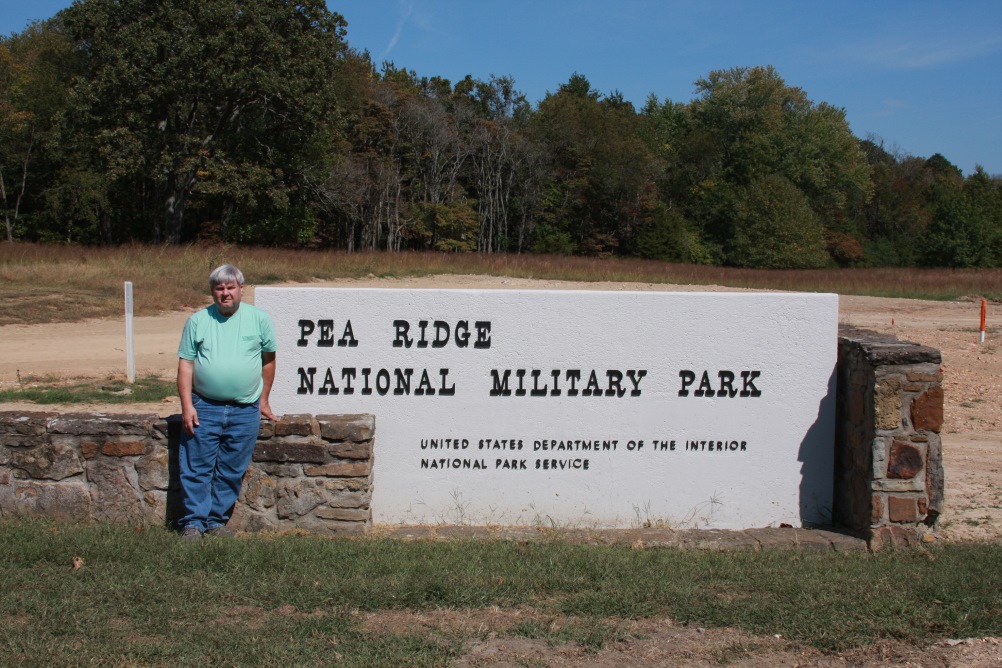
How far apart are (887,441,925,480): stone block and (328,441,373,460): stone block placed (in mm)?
3237

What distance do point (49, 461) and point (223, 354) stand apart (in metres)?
1.38

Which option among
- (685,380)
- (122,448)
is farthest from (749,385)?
(122,448)

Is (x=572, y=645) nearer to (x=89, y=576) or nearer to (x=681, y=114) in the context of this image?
(x=89, y=576)

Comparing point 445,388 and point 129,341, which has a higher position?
point 445,388

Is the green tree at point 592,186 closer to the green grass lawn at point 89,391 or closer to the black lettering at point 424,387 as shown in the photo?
the green grass lawn at point 89,391

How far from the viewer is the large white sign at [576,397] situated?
6.37m

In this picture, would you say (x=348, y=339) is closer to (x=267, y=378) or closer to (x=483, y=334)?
(x=267, y=378)

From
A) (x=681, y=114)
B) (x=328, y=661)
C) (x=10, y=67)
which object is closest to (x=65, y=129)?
(x=10, y=67)

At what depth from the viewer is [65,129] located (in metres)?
40.6

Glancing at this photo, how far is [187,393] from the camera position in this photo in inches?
212

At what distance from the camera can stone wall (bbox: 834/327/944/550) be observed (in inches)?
227

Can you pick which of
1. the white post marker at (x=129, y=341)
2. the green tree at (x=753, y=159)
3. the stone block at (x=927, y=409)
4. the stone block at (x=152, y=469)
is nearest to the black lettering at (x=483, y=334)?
the stone block at (x=152, y=469)

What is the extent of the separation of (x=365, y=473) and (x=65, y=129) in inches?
1584

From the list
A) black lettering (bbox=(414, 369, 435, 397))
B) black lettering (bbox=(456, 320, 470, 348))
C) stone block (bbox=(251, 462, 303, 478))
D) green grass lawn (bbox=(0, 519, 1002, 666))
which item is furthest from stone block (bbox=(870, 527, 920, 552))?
stone block (bbox=(251, 462, 303, 478))
